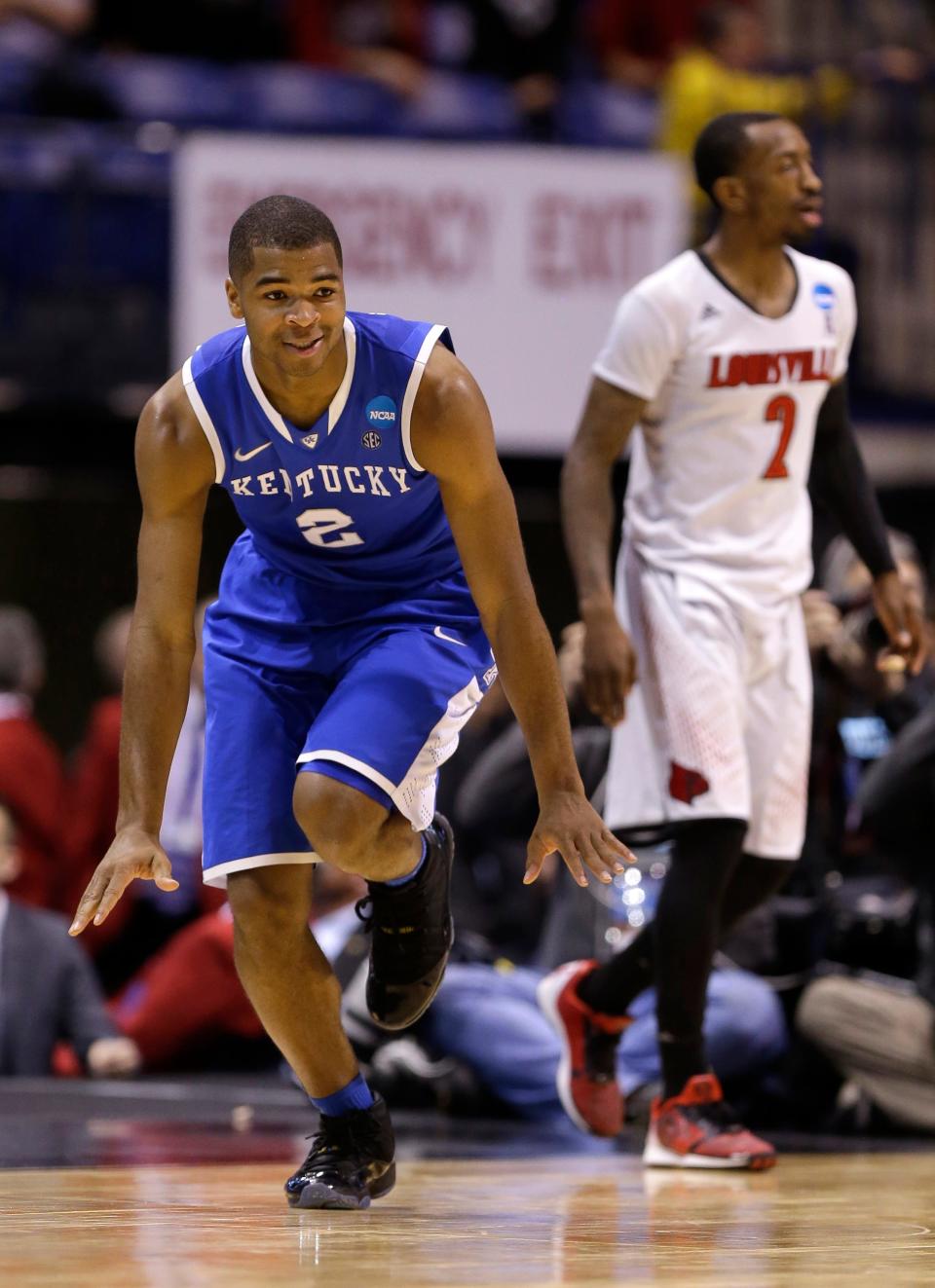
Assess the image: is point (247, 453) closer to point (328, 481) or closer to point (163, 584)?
point (328, 481)

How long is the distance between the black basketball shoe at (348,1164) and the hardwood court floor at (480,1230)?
0.05m

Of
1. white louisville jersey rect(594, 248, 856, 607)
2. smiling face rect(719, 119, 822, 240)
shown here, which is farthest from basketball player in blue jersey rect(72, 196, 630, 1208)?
smiling face rect(719, 119, 822, 240)

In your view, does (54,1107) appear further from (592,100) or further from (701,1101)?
(592,100)

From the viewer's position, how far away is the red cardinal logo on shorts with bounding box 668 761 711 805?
419 centimetres

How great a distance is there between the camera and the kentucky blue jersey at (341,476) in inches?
133

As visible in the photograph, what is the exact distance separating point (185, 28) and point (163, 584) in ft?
22.2

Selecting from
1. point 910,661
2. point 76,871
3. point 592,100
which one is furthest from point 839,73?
point 910,661

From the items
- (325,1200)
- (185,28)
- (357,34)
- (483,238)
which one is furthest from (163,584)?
(357,34)

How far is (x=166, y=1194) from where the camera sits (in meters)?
3.56

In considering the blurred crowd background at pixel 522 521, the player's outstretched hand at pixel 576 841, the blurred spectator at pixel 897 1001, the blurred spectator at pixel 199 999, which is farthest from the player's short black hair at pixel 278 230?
the blurred spectator at pixel 199 999

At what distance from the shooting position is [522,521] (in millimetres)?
9953

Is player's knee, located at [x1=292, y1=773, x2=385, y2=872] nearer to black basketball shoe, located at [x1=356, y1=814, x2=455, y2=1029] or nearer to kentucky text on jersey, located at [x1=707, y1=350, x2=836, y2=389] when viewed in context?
black basketball shoe, located at [x1=356, y1=814, x2=455, y2=1029]

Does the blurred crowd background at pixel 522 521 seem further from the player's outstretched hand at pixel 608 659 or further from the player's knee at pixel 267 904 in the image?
the player's knee at pixel 267 904

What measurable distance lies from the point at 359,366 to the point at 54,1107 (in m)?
2.90
